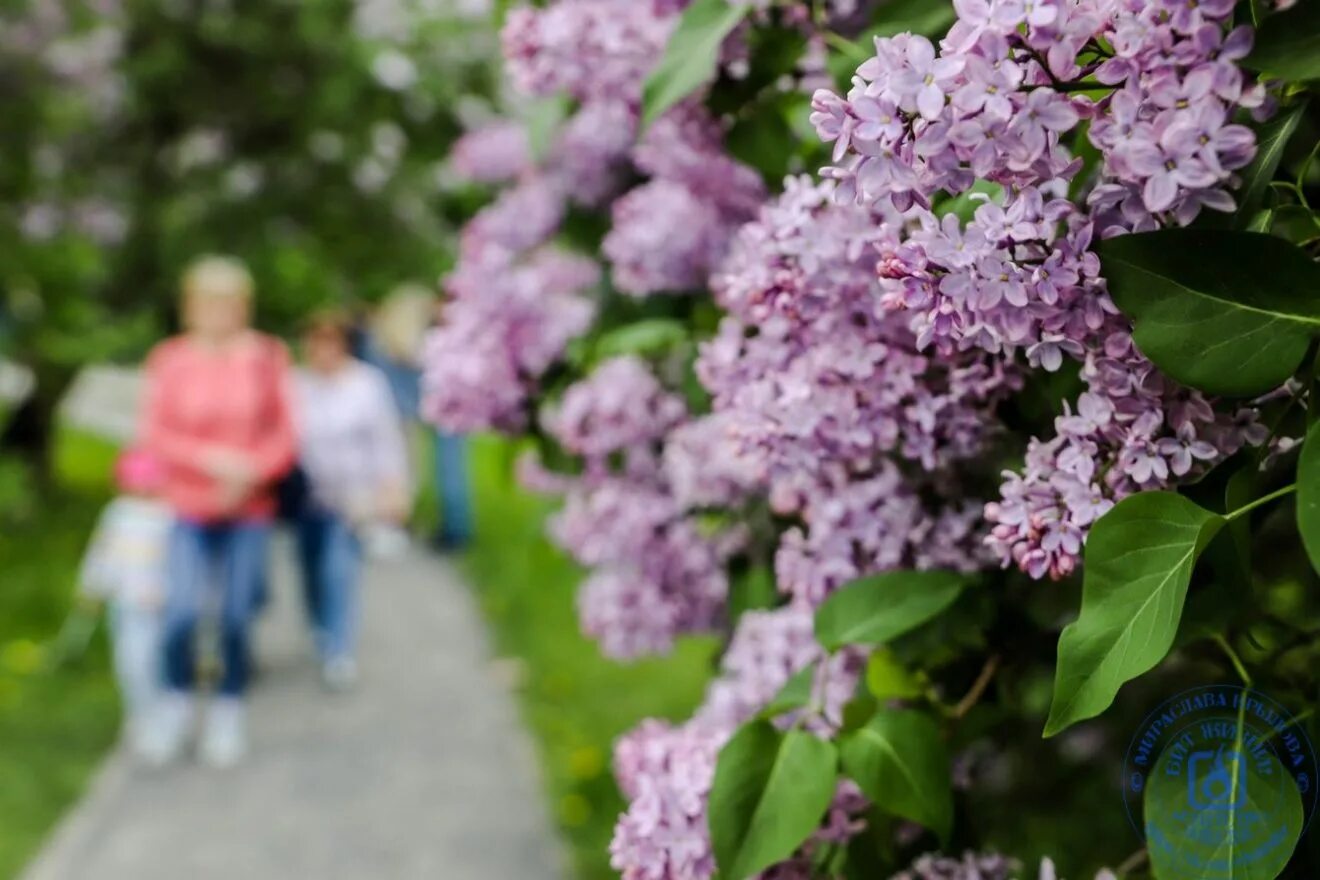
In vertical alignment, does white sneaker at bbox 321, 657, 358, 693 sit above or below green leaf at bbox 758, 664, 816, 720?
below

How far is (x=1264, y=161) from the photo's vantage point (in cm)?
115

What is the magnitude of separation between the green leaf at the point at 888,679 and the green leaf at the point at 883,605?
12 centimetres

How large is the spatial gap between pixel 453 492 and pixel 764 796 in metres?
9.88

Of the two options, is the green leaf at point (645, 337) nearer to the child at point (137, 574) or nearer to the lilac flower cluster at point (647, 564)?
the lilac flower cluster at point (647, 564)

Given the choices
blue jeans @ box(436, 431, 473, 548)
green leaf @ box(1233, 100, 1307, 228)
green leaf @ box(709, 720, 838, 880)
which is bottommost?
blue jeans @ box(436, 431, 473, 548)

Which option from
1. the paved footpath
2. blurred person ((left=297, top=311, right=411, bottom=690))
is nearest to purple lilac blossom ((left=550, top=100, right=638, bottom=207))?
the paved footpath

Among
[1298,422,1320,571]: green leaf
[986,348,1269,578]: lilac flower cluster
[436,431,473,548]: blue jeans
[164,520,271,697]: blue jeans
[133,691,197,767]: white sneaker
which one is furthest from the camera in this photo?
[436,431,473,548]: blue jeans

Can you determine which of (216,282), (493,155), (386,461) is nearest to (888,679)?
(493,155)

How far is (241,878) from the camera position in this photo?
501 cm

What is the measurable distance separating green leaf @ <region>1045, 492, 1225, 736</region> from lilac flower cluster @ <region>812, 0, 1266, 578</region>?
0.28 ft

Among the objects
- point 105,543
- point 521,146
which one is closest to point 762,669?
point 521,146

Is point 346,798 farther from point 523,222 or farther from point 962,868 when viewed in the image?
point 962,868

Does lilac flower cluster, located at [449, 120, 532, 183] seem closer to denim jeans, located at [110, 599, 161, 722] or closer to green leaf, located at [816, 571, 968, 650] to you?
green leaf, located at [816, 571, 968, 650]

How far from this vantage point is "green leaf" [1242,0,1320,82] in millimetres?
1021
